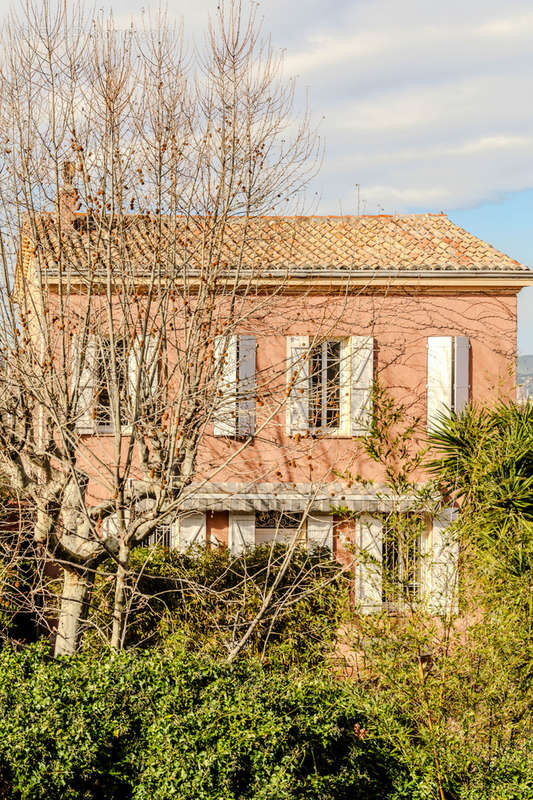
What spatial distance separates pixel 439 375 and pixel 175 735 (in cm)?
1040

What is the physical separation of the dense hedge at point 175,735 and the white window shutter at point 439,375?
8.49 m

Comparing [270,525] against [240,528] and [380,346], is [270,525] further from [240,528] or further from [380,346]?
[380,346]

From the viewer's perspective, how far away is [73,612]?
9664 millimetres

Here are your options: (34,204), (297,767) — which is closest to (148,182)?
(34,204)

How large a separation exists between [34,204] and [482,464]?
6.89 metres

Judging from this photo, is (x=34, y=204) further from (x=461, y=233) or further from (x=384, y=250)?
(x=461, y=233)

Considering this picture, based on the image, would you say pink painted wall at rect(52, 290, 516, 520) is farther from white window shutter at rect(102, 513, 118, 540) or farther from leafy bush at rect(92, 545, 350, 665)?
leafy bush at rect(92, 545, 350, 665)

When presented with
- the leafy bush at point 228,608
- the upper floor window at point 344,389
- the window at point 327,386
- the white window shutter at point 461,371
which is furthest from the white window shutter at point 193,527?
the white window shutter at point 461,371

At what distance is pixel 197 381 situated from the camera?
953cm

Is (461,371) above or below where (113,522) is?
above

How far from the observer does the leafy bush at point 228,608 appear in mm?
10656

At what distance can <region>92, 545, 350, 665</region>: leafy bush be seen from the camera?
1066cm

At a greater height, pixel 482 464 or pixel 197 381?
pixel 197 381

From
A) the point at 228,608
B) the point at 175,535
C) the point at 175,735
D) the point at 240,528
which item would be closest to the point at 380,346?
the point at 240,528
